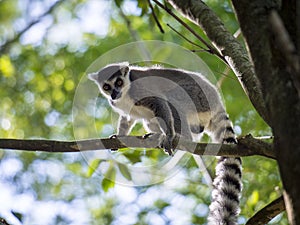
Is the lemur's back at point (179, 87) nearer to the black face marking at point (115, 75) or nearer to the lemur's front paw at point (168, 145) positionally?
the black face marking at point (115, 75)

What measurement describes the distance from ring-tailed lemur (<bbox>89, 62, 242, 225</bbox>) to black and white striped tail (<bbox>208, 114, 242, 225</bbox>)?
2.08 ft

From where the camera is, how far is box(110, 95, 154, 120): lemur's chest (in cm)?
612

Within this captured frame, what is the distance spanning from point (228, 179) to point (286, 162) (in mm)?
2833

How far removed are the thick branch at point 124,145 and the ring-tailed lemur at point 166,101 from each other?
174 cm

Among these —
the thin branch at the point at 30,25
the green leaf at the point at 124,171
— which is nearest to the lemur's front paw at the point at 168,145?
the green leaf at the point at 124,171

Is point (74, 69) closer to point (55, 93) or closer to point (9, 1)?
point (55, 93)

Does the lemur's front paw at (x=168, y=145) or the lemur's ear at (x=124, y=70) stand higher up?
the lemur's ear at (x=124, y=70)

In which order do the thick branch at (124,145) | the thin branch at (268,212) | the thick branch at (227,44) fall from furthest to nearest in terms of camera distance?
the thick branch at (227,44)
the thick branch at (124,145)
the thin branch at (268,212)

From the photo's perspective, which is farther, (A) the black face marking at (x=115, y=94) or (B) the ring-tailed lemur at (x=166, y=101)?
(A) the black face marking at (x=115, y=94)

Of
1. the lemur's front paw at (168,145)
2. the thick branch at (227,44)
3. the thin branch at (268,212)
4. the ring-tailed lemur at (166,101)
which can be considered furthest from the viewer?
the ring-tailed lemur at (166,101)

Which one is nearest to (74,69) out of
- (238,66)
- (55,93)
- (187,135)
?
→ (55,93)

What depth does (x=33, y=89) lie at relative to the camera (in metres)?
11.6

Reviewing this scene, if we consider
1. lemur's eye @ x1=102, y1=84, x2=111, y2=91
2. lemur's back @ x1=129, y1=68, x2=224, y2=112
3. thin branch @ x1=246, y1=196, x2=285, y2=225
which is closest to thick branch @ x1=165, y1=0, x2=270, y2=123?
thin branch @ x1=246, y1=196, x2=285, y2=225

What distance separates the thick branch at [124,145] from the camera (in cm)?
302
